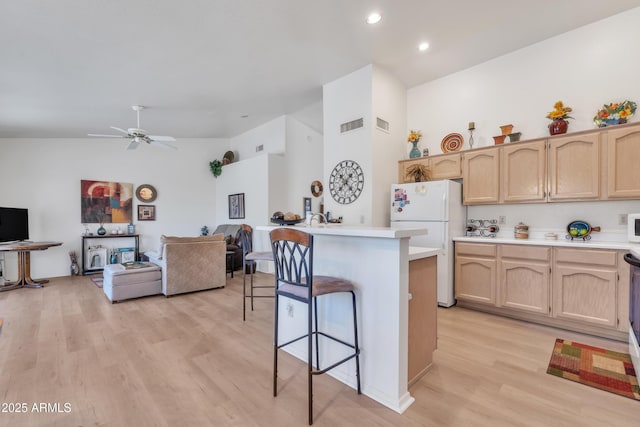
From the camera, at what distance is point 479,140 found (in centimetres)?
407

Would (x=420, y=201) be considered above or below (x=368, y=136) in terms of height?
below

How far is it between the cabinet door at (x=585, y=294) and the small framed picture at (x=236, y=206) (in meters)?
5.85

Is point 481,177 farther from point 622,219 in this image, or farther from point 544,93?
point 622,219

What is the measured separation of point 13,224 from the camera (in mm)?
5148

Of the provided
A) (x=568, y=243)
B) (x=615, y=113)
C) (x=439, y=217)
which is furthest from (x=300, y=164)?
(x=615, y=113)

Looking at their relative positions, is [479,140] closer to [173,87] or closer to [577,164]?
[577,164]

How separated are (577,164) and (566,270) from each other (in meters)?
1.15

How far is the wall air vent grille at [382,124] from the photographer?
4.14 meters

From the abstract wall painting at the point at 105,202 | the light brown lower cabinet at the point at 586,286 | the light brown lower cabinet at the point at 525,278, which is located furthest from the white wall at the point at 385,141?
the abstract wall painting at the point at 105,202

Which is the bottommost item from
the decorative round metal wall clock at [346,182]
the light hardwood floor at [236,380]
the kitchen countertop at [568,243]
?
the light hardwood floor at [236,380]

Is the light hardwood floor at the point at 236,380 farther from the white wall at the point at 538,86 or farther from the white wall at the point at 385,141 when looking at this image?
the white wall at the point at 538,86

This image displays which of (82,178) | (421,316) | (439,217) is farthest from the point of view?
(82,178)

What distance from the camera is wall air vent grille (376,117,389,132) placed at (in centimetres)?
414

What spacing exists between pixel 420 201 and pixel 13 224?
6906mm
